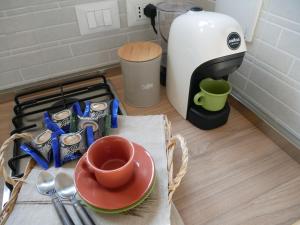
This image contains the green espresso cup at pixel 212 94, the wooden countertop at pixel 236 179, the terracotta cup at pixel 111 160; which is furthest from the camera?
the green espresso cup at pixel 212 94

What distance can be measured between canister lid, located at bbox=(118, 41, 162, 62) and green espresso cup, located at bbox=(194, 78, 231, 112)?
156mm

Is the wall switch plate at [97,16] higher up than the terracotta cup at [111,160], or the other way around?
the wall switch plate at [97,16]

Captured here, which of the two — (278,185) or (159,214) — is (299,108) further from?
(159,214)

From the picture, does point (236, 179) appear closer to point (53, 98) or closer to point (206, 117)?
point (206, 117)

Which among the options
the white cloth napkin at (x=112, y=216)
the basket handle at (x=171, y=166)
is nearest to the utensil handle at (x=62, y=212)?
the white cloth napkin at (x=112, y=216)

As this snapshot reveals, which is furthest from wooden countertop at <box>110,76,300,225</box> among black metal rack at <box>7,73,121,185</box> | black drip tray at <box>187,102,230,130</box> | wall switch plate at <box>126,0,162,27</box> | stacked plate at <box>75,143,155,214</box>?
wall switch plate at <box>126,0,162,27</box>

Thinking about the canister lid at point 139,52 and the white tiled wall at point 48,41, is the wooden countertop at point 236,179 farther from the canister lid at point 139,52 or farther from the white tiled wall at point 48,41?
the white tiled wall at point 48,41

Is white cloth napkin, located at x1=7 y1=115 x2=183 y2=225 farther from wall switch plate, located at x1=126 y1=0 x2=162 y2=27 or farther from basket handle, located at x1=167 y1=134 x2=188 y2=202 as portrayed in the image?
wall switch plate, located at x1=126 y1=0 x2=162 y2=27

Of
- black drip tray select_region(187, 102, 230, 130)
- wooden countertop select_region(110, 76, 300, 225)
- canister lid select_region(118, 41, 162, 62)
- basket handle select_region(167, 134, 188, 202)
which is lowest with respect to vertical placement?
wooden countertop select_region(110, 76, 300, 225)

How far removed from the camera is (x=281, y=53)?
598mm

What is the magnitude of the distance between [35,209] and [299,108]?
Answer: 2.02 ft

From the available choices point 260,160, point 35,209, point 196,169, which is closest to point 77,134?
point 35,209

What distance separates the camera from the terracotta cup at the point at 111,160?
16.2 inches

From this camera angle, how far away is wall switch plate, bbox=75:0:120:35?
0.75 m
